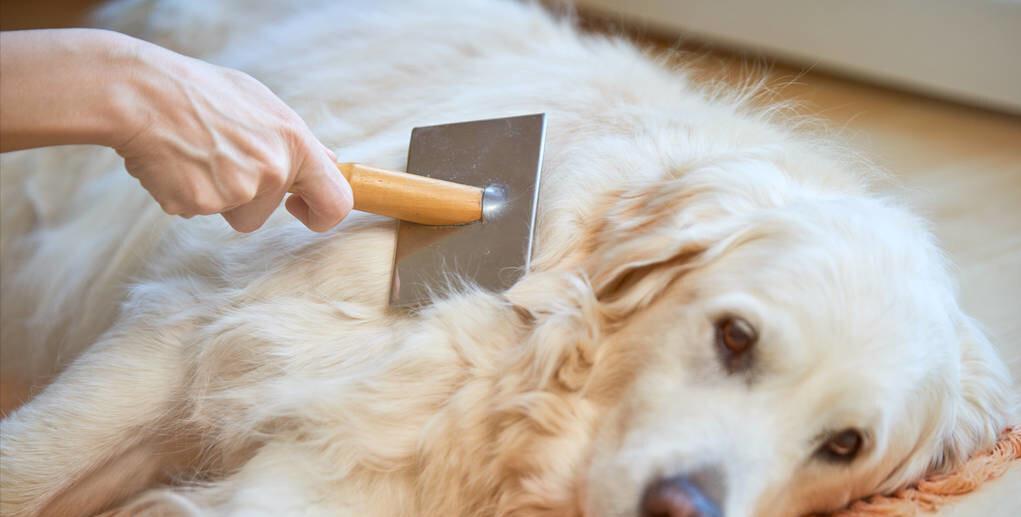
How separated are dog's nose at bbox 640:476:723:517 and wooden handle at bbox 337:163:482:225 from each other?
502mm

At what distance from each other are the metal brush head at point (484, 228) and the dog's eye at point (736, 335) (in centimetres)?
30

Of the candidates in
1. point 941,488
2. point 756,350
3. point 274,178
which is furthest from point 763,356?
point 274,178

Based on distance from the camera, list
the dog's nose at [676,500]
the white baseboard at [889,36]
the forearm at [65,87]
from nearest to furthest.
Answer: the forearm at [65,87], the dog's nose at [676,500], the white baseboard at [889,36]

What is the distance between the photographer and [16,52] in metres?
1.05

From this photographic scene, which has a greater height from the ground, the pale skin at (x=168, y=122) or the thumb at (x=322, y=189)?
the pale skin at (x=168, y=122)

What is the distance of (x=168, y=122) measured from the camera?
1.16 metres

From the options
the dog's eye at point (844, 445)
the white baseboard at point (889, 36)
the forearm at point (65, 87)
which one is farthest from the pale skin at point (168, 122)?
the white baseboard at point (889, 36)

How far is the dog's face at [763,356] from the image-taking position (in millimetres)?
1236

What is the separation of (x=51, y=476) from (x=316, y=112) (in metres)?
0.84

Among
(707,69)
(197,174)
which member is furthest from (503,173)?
(707,69)

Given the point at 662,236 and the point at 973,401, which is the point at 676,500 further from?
the point at 973,401

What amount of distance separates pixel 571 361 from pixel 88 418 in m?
0.74

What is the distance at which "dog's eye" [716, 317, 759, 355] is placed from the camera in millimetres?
1271

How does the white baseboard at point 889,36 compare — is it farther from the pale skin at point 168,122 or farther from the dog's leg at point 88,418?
the dog's leg at point 88,418
